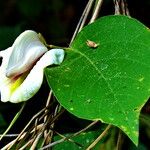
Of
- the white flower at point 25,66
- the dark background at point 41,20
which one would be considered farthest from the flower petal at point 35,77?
the dark background at point 41,20

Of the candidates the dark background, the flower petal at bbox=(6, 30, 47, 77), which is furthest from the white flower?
the dark background

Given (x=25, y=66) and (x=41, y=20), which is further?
(x=41, y=20)

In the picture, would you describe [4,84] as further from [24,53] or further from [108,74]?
[108,74]

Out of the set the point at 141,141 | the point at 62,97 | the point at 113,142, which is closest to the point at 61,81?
the point at 62,97

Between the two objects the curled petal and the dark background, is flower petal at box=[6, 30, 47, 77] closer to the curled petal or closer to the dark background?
the curled petal

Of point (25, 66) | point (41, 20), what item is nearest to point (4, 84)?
point (25, 66)

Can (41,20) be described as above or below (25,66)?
below
